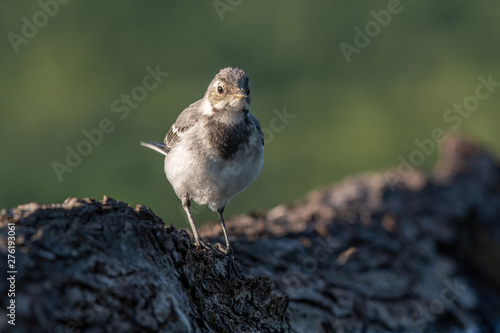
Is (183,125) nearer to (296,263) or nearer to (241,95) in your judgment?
(241,95)

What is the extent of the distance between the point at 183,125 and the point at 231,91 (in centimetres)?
83

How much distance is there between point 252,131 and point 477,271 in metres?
3.67

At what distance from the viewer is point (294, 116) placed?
13297mm

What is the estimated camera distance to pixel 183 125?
6.78 metres

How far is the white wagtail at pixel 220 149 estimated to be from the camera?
6.07 meters

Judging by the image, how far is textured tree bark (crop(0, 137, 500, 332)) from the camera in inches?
138

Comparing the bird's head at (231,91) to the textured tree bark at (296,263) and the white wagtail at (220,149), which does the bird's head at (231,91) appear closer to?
the white wagtail at (220,149)

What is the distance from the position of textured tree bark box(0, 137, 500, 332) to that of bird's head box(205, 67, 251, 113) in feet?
4.94

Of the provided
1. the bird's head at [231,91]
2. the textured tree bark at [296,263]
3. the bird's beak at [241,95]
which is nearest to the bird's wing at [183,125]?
the bird's head at [231,91]

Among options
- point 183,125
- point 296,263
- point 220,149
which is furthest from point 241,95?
point 296,263

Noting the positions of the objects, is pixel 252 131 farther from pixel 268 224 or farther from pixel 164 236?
pixel 164 236

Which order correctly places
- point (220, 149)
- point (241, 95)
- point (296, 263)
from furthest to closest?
point (296, 263)
point (241, 95)
point (220, 149)

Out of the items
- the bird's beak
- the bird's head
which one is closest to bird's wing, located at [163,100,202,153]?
the bird's head

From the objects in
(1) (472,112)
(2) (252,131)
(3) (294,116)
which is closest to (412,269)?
(2) (252,131)
